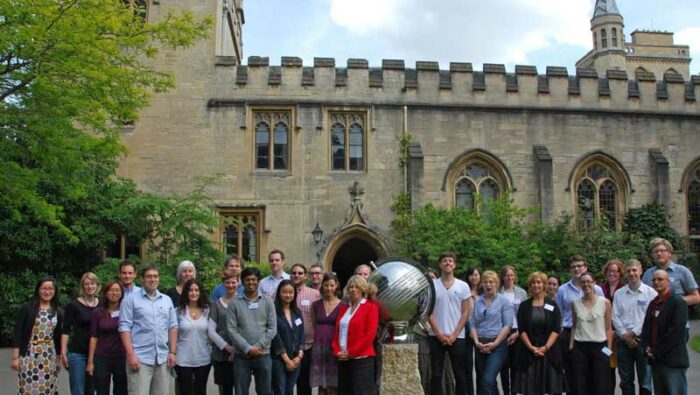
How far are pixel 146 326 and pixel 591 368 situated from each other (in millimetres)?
4881

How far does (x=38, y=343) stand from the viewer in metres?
7.36

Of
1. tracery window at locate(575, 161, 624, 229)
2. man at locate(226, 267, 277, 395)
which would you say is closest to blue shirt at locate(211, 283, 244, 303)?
man at locate(226, 267, 277, 395)

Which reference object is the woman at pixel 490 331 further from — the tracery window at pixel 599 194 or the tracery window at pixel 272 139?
the tracery window at pixel 599 194

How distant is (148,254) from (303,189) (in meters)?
4.57

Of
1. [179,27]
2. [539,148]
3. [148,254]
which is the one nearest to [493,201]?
[539,148]

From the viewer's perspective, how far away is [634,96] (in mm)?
21172

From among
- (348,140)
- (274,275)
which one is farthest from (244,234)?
(274,275)

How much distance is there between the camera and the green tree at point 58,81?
9.57 m

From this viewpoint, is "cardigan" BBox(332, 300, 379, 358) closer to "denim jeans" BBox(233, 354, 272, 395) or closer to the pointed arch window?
"denim jeans" BBox(233, 354, 272, 395)

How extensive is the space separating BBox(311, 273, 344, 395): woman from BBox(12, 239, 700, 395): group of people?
0.4 inches

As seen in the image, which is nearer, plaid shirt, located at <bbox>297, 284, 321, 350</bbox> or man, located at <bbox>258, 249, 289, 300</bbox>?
plaid shirt, located at <bbox>297, 284, 321, 350</bbox>

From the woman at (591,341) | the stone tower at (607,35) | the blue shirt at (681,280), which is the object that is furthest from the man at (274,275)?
the stone tower at (607,35)

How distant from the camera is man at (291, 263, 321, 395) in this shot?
7.70 metres

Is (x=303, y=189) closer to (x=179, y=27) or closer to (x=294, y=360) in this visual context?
Answer: (x=179, y=27)
